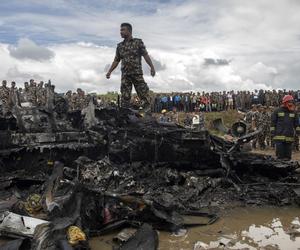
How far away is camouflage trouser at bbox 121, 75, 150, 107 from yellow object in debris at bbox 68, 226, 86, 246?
184 inches

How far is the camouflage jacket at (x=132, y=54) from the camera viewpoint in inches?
Result: 372

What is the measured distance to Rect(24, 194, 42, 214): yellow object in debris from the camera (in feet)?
20.8

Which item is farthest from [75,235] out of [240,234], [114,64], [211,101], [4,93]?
[211,101]

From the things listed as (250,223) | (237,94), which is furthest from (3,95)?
(237,94)

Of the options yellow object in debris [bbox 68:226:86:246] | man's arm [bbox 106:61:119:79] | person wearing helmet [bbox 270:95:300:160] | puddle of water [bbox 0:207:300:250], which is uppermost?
man's arm [bbox 106:61:119:79]

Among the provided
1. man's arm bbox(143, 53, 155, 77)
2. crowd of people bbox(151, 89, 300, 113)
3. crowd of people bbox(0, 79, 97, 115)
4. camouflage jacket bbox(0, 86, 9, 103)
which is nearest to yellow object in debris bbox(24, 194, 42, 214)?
crowd of people bbox(0, 79, 97, 115)

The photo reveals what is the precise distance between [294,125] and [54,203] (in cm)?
590

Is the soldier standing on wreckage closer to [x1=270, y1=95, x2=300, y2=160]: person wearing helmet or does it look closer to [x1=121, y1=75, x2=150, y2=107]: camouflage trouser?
[x1=121, y1=75, x2=150, y2=107]: camouflage trouser

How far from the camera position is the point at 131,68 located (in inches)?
375

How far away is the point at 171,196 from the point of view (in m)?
7.29

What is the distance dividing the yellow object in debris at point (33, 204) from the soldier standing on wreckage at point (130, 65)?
3.47 meters

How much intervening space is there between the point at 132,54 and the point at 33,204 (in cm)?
424

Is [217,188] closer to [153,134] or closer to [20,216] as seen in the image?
[153,134]

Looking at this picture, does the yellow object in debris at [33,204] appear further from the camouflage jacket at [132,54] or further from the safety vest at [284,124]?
the safety vest at [284,124]
